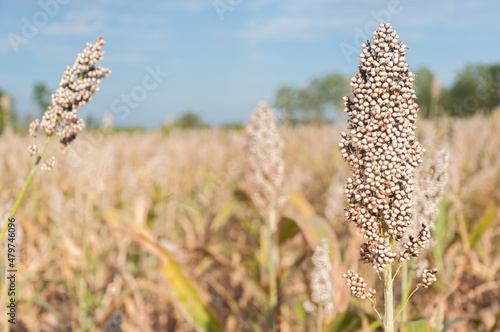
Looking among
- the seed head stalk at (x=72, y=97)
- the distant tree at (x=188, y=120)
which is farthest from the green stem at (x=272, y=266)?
the distant tree at (x=188, y=120)

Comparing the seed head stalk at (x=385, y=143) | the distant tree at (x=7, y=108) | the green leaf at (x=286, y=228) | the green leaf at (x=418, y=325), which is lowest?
the green leaf at (x=418, y=325)

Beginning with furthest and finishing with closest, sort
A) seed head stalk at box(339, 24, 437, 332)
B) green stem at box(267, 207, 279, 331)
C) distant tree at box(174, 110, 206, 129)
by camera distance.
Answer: distant tree at box(174, 110, 206, 129), green stem at box(267, 207, 279, 331), seed head stalk at box(339, 24, 437, 332)

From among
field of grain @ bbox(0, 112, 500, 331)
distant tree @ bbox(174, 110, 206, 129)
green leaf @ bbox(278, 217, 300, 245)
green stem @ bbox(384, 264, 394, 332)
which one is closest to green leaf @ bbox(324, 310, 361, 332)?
field of grain @ bbox(0, 112, 500, 331)

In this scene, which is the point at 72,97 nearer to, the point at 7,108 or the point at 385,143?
the point at 385,143

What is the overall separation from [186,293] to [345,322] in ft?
3.88

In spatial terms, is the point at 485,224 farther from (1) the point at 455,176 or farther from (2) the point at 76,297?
(2) the point at 76,297

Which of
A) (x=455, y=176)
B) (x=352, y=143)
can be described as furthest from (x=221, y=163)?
(x=352, y=143)

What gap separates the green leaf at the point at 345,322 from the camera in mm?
3070

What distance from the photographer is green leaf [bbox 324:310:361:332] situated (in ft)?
10.1

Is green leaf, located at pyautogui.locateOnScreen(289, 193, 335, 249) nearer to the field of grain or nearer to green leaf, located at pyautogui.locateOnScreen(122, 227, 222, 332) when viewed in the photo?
the field of grain

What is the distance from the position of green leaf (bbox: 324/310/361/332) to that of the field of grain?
0.04 meters

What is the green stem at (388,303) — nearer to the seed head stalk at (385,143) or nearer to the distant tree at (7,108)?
the seed head stalk at (385,143)

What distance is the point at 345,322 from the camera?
10.3 feet

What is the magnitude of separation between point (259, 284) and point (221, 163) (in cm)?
594
